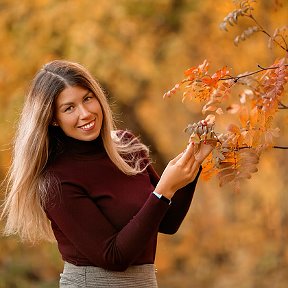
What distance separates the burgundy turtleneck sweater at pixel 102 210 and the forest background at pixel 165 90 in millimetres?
3547

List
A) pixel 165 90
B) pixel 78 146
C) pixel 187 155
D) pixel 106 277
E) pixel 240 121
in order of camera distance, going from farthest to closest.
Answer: pixel 165 90
pixel 78 146
pixel 106 277
pixel 187 155
pixel 240 121

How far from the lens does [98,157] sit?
2871 mm

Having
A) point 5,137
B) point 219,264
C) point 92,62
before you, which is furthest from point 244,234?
point 5,137

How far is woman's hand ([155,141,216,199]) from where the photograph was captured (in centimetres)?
251

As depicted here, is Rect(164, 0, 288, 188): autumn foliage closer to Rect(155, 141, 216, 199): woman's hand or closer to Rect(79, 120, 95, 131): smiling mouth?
Rect(155, 141, 216, 199): woman's hand

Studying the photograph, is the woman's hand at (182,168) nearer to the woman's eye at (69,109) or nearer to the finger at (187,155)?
the finger at (187,155)

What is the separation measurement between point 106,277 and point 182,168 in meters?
0.47

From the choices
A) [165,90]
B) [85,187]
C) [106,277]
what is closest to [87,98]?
[85,187]

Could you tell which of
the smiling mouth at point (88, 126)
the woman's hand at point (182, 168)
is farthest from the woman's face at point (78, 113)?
the woman's hand at point (182, 168)

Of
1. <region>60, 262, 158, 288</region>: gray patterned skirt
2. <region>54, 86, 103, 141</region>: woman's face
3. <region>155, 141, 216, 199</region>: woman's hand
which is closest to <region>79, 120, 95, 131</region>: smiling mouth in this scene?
<region>54, 86, 103, 141</region>: woman's face

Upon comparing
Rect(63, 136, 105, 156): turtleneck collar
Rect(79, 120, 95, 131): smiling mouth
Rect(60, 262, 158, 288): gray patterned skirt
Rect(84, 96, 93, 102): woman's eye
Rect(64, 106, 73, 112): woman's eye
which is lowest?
Rect(60, 262, 158, 288): gray patterned skirt

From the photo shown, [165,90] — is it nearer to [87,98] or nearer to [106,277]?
[87,98]

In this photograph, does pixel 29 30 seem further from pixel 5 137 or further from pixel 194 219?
pixel 194 219

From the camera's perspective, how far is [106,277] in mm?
2686
